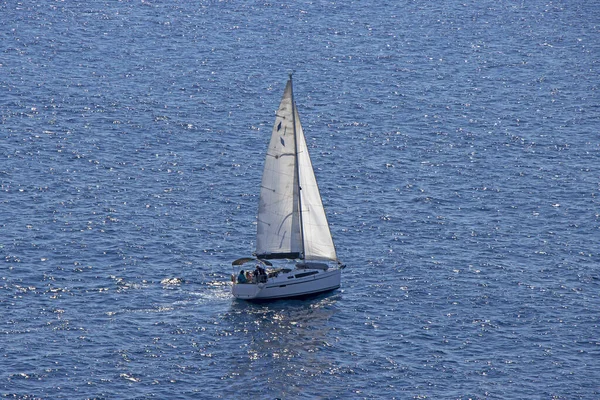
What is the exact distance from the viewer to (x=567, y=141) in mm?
157500

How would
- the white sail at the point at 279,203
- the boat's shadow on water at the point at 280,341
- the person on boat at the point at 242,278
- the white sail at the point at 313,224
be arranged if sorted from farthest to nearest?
the white sail at the point at 313,224, the white sail at the point at 279,203, the person on boat at the point at 242,278, the boat's shadow on water at the point at 280,341

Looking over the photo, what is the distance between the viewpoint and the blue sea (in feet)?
331

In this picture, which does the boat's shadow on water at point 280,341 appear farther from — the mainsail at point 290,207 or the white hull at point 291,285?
the mainsail at point 290,207

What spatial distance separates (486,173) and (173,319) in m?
52.5

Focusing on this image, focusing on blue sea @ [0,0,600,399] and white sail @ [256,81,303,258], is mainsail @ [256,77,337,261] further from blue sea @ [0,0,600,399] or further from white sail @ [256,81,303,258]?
blue sea @ [0,0,600,399]

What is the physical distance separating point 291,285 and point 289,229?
5.61 metres

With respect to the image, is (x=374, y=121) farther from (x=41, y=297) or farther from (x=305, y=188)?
(x=41, y=297)

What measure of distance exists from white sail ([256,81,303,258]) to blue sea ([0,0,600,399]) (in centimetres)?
618

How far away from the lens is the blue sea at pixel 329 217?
101 meters

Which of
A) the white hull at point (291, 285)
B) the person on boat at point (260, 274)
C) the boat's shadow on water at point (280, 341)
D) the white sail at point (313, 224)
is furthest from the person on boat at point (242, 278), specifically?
the white sail at point (313, 224)

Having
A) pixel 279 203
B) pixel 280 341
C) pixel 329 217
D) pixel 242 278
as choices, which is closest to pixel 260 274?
pixel 242 278

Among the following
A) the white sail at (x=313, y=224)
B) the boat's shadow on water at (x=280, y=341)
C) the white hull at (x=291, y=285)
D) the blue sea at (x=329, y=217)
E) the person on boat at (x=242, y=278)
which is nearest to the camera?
the boat's shadow on water at (x=280, y=341)

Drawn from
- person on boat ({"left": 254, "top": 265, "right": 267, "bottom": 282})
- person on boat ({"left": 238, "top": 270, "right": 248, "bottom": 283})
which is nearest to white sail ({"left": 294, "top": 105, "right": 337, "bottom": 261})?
person on boat ({"left": 254, "top": 265, "right": 267, "bottom": 282})

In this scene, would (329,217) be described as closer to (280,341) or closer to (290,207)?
(290,207)
